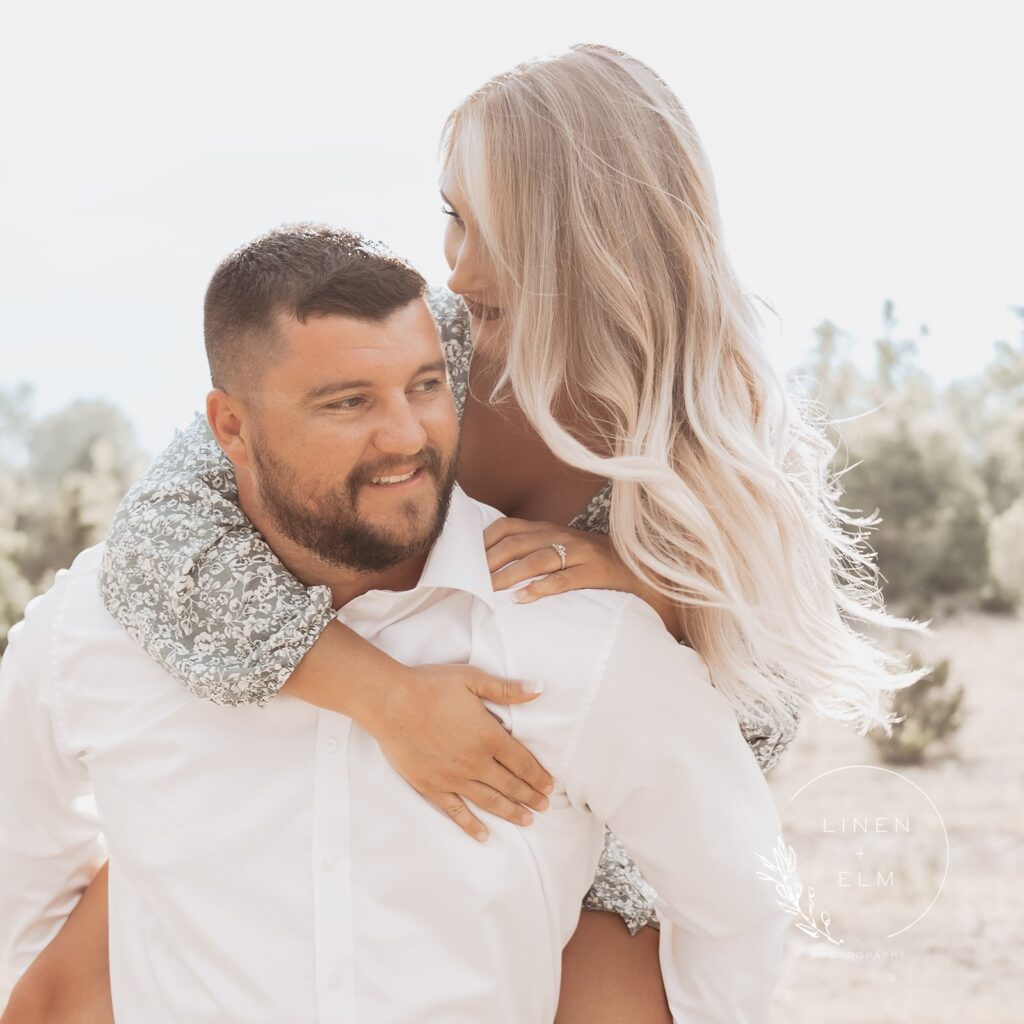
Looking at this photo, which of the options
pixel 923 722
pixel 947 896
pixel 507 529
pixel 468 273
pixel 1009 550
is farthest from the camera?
pixel 1009 550

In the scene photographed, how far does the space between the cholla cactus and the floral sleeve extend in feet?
20.6

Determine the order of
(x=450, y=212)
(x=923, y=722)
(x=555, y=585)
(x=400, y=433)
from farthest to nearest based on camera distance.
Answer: (x=923, y=722) → (x=450, y=212) → (x=555, y=585) → (x=400, y=433)

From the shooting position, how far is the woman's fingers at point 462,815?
1.89 metres

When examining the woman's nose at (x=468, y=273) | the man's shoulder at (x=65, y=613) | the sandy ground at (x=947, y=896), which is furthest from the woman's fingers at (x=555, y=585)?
the sandy ground at (x=947, y=896)

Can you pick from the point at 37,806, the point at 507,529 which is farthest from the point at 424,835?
the point at 37,806

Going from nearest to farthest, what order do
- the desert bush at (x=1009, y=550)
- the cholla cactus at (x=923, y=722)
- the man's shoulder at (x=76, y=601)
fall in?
the man's shoulder at (x=76, y=601) < the cholla cactus at (x=923, y=722) < the desert bush at (x=1009, y=550)

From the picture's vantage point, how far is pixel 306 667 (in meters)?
1.90

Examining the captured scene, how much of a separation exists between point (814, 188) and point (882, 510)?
9.05 feet

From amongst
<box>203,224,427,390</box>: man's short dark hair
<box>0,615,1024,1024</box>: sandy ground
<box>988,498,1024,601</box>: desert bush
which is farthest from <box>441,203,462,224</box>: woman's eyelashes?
<box>988,498,1024,601</box>: desert bush

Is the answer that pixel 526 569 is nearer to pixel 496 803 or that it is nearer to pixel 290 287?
pixel 496 803

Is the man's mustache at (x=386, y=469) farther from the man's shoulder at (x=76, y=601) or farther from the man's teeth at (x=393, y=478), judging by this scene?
the man's shoulder at (x=76, y=601)

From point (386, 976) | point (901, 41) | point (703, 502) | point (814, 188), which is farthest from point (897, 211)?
point (386, 976)

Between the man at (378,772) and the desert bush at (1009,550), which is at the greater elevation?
the man at (378,772)

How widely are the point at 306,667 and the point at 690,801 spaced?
64cm
